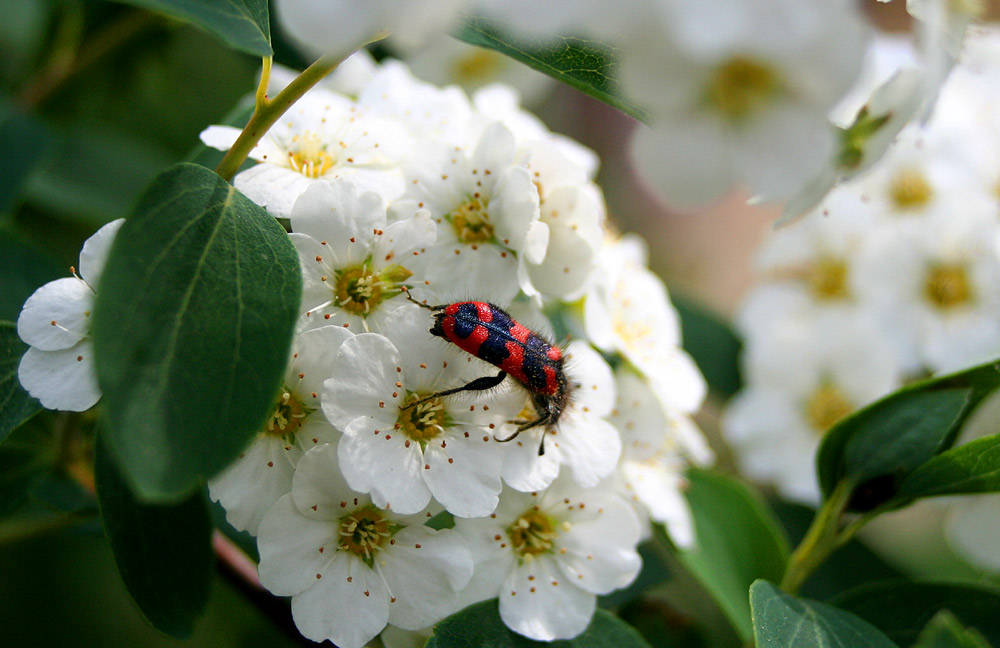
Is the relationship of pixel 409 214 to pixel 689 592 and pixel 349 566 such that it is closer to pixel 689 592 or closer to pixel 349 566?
pixel 349 566

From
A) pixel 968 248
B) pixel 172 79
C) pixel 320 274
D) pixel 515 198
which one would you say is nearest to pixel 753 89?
pixel 515 198

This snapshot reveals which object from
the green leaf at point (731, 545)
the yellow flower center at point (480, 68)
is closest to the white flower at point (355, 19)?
the green leaf at point (731, 545)

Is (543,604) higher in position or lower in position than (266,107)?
lower

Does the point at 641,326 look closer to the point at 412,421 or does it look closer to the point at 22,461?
the point at 412,421

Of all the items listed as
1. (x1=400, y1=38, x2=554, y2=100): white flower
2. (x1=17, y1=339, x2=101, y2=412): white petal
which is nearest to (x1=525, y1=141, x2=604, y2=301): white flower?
(x1=17, y1=339, x2=101, y2=412): white petal

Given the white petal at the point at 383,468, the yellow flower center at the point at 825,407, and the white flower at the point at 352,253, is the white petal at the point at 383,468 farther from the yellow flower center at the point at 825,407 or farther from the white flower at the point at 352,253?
the yellow flower center at the point at 825,407

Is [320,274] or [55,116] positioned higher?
[320,274]

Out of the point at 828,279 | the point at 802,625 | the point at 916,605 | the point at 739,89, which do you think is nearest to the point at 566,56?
the point at 739,89
